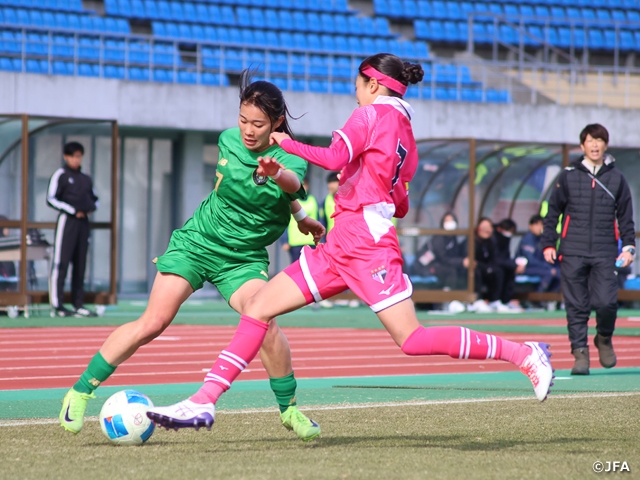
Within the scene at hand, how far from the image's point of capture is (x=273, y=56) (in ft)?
78.3

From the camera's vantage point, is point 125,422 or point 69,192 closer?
point 125,422

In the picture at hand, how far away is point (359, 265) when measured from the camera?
4648 millimetres

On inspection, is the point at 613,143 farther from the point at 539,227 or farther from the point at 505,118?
the point at 539,227

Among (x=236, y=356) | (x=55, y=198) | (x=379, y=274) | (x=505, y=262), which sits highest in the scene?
(x=379, y=274)

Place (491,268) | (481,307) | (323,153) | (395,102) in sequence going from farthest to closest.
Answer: (491,268) → (481,307) → (395,102) → (323,153)

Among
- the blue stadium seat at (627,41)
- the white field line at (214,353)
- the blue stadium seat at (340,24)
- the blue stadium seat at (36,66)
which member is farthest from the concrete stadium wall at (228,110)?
the white field line at (214,353)

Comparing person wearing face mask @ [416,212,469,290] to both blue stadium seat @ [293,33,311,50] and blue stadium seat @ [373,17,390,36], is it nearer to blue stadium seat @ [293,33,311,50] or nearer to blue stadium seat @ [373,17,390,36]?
blue stadium seat @ [293,33,311,50]

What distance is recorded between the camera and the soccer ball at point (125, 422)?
16.1ft

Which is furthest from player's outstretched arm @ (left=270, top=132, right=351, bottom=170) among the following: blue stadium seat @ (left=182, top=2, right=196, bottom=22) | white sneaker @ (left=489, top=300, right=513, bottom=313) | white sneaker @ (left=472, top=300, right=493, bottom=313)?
blue stadium seat @ (left=182, top=2, right=196, bottom=22)

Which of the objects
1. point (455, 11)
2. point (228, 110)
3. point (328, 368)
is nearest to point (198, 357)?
point (328, 368)

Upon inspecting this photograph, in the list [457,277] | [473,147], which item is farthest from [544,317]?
[473,147]

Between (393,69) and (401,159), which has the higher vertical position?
(393,69)

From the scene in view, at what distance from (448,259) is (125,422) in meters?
13.4

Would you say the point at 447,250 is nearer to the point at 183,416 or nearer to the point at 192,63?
the point at 192,63
